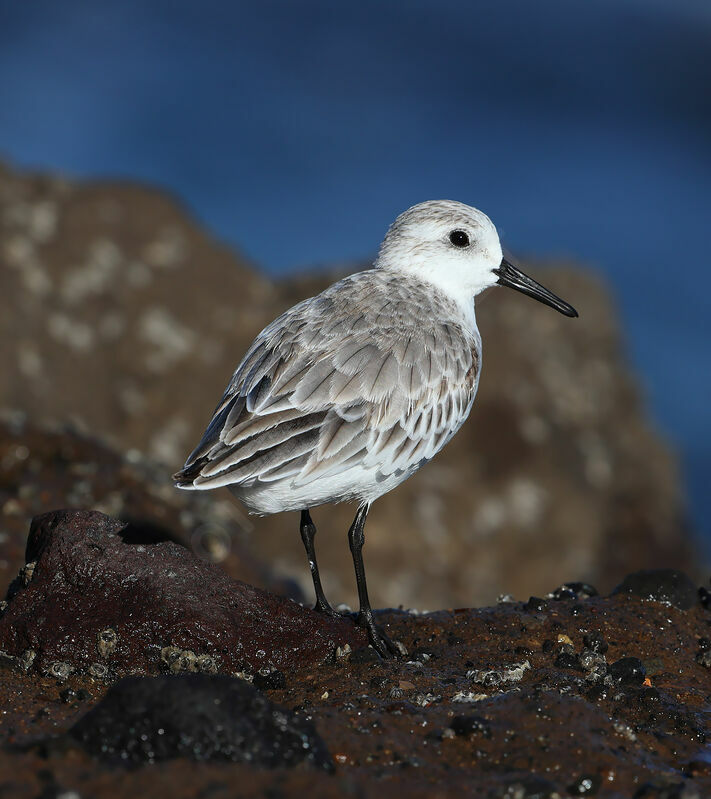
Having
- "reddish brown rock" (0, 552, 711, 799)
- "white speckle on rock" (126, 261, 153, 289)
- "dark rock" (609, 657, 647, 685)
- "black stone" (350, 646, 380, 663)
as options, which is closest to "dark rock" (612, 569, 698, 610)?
"reddish brown rock" (0, 552, 711, 799)

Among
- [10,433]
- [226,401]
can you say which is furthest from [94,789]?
[10,433]

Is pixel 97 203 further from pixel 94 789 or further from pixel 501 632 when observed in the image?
pixel 94 789

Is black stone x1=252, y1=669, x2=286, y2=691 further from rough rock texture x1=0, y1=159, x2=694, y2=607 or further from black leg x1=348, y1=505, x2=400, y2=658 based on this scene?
rough rock texture x1=0, y1=159, x2=694, y2=607

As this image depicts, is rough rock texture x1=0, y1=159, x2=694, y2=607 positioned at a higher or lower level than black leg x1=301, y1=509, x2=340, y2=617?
higher

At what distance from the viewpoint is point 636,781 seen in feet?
12.8

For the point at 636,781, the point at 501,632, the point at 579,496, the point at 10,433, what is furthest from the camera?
the point at 579,496

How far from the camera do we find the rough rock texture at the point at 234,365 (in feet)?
41.7

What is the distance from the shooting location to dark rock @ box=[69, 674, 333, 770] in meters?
3.62

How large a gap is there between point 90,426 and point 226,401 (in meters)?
7.17

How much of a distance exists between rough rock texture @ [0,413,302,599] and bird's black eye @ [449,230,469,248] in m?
3.19

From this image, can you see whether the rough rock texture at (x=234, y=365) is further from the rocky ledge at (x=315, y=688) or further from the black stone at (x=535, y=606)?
the rocky ledge at (x=315, y=688)

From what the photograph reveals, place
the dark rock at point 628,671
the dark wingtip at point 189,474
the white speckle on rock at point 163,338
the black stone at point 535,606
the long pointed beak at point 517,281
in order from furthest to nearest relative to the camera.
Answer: the white speckle on rock at point 163,338
the long pointed beak at point 517,281
the black stone at point 535,606
the dark wingtip at point 189,474
the dark rock at point 628,671

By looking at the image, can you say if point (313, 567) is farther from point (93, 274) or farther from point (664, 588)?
point (93, 274)

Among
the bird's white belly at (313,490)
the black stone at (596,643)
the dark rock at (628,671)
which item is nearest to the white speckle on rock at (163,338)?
the bird's white belly at (313,490)
